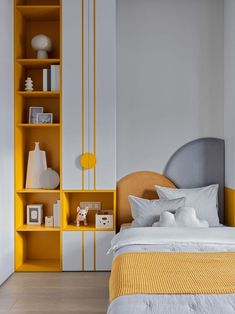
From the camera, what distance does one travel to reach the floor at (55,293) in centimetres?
316

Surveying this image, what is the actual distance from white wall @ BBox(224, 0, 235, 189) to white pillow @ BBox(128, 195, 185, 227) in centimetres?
59

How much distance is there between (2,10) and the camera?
3.79 m

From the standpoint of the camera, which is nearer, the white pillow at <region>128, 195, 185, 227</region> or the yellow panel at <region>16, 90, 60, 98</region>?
the white pillow at <region>128, 195, 185, 227</region>

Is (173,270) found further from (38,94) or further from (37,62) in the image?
(37,62)

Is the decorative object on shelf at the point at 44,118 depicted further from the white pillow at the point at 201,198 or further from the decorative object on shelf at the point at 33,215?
the white pillow at the point at 201,198

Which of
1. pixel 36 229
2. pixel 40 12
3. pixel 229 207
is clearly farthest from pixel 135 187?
pixel 40 12

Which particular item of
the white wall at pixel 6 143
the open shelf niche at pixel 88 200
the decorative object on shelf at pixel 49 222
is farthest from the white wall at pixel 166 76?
the white wall at pixel 6 143

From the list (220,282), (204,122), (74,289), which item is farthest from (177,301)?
(204,122)

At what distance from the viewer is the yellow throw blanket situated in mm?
2174

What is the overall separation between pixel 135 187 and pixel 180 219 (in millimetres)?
739

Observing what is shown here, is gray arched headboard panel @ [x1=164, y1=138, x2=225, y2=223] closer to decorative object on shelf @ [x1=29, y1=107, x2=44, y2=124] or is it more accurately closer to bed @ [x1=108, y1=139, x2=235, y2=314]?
bed @ [x1=108, y1=139, x2=235, y2=314]

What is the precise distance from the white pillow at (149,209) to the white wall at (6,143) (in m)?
1.13

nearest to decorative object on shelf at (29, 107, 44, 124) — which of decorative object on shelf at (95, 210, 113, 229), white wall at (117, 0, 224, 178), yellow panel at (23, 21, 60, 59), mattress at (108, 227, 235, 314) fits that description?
yellow panel at (23, 21, 60, 59)

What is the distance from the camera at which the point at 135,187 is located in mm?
4305
